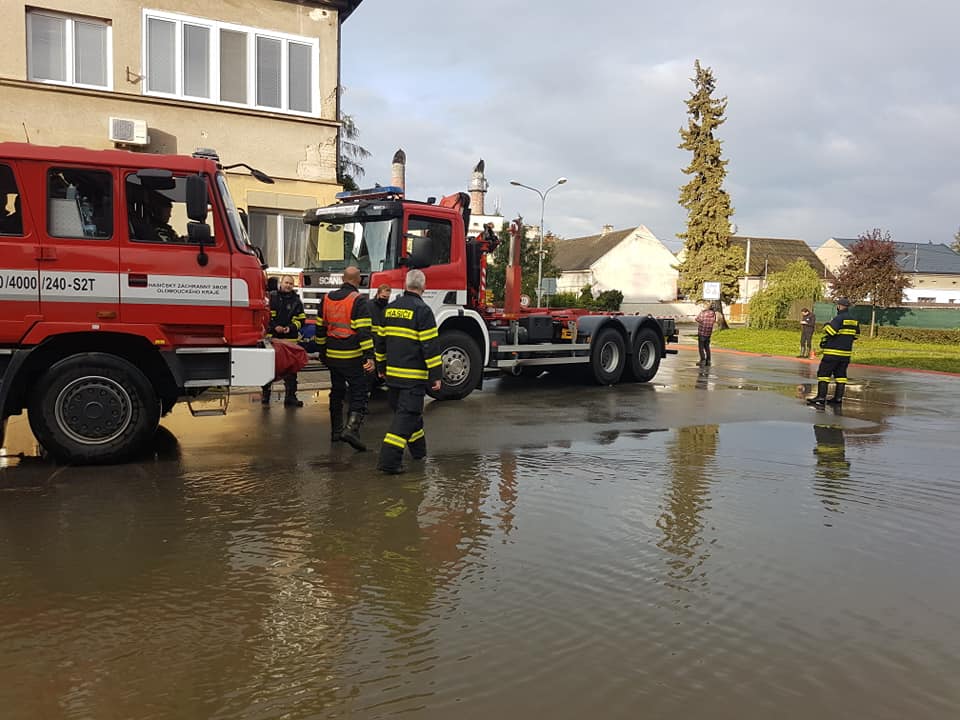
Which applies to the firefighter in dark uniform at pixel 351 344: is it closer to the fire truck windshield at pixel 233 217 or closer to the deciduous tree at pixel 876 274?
the fire truck windshield at pixel 233 217

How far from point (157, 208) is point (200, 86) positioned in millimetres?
9371

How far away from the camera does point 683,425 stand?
1022 cm

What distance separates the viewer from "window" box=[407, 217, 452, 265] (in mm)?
11188

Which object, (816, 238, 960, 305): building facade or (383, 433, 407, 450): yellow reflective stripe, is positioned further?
(816, 238, 960, 305): building facade

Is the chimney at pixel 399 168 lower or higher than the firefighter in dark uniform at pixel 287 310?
higher

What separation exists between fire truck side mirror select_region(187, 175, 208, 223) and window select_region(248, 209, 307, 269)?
9044mm

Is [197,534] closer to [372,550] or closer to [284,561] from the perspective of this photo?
[284,561]

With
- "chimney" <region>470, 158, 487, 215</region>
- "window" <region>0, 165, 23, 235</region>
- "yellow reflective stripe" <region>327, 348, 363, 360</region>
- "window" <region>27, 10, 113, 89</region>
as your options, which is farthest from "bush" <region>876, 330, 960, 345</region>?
"window" <region>0, 165, 23, 235</region>

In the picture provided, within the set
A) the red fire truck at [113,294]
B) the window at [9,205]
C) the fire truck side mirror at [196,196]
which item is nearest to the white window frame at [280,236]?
the red fire truck at [113,294]

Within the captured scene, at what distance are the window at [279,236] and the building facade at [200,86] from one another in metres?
0.02

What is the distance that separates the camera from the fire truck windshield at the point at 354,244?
11039 mm

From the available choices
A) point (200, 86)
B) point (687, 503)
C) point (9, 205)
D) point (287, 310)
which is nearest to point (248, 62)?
point (200, 86)

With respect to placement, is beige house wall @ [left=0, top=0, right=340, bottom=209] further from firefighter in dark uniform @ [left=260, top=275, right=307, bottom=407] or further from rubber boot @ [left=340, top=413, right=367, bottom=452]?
rubber boot @ [left=340, top=413, right=367, bottom=452]

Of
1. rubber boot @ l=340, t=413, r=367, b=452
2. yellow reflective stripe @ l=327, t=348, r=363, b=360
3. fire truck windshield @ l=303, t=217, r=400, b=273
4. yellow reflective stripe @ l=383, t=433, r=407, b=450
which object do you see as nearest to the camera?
yellow reflective stripe @ l=383, t=433, r=407, b=450
